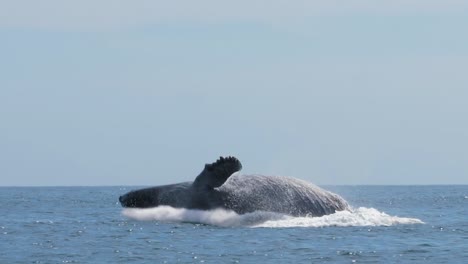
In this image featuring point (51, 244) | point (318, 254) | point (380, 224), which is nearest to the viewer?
point (318, 254)

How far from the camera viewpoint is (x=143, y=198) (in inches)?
1362

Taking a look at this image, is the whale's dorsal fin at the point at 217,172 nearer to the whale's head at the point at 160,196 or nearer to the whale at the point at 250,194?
the whale at the point at 250,194

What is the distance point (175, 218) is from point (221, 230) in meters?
2.45

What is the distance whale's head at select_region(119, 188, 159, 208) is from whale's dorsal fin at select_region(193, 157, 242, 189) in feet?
6.80

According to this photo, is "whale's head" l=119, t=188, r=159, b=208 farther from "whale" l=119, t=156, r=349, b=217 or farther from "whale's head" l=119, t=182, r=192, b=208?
"whale" l=119, t=156, r=349, b=217

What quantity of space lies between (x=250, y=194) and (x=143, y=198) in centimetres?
417

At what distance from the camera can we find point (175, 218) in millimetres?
34094

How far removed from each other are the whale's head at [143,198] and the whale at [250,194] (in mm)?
Result: 885

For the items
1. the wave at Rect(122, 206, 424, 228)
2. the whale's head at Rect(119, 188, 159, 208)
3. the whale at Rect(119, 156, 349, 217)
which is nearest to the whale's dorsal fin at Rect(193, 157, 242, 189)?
the whale at Rect(119, 156, 349, 217)

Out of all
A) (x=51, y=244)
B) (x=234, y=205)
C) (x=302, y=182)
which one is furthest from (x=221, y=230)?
(x=51, y=244)

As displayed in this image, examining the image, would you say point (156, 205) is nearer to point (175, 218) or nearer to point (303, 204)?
point (175, 218)

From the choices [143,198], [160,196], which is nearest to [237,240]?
[160,196]

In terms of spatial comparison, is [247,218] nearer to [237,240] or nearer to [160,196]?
[237,240]

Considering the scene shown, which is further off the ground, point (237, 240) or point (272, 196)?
point (272, 196)
